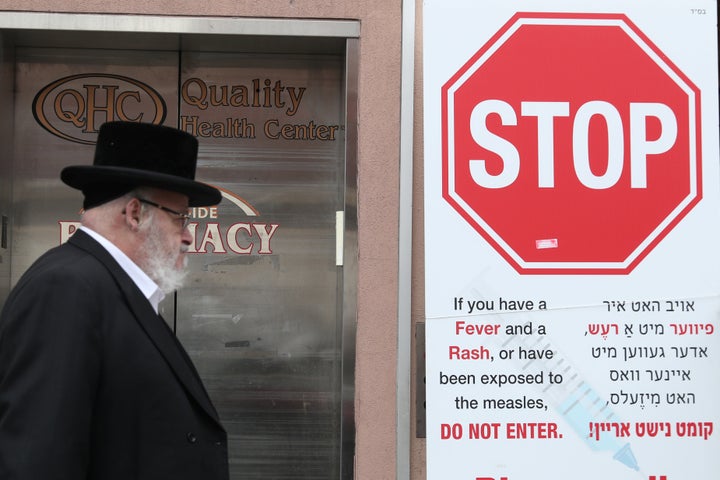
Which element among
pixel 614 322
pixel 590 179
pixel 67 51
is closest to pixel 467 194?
pixel 590 179

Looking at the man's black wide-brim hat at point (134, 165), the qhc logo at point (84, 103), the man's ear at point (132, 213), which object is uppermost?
the qhc logo at point (84, 103)

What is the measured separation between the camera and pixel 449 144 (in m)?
2.98

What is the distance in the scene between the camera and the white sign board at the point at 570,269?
2.96 m

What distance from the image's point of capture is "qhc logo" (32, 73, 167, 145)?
14.2 ft

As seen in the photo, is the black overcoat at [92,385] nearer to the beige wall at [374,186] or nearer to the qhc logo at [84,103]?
the beige wall at [374,186]

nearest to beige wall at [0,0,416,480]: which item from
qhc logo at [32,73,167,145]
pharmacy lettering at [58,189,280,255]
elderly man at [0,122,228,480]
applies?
qhc logo at [32,73,167,145]

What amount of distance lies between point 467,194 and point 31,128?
249 cm

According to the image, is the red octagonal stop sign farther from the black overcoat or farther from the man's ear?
the black overcoat

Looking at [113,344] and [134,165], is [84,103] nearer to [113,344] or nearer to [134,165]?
[134,165]

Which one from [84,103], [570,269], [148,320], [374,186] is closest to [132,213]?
[148,320]

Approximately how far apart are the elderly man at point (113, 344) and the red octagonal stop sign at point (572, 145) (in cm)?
97

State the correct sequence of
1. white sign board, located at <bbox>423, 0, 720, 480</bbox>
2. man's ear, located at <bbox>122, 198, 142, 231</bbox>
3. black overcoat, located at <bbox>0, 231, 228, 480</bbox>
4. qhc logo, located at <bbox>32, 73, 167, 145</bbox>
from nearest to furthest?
1. black overcoat, located at <bbox>0, 231, 228, 480</bbox>
2. man's ear, located at <bbox>122, 198, 142, 231</bbox>
3. white sign board, located at <bbox>423, 0, 720, 480</bbox>
4. qhc logo, located at <bbox>32, 73, 167, 145</bbox>

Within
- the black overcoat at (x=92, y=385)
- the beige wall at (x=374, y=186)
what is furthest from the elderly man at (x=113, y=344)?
the beige wall at (x=374, y=186)

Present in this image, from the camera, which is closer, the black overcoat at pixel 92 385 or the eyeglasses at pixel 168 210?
the black overcoat at pixel 92 385
